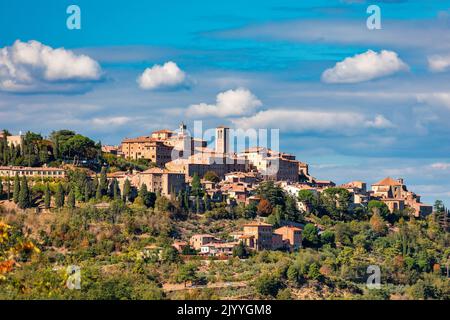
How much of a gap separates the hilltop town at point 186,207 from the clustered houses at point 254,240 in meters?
0.06

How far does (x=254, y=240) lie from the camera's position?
50594 mm

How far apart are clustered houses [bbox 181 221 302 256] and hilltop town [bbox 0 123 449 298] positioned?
0.18 feet

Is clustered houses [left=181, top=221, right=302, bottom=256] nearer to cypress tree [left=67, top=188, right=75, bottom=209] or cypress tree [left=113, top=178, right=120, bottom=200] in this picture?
cypress tree [left=113, top=178, right=120, bottom=200]

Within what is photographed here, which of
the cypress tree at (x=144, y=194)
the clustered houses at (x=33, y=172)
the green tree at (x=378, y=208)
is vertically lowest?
the green tree at (x=378, y=208)

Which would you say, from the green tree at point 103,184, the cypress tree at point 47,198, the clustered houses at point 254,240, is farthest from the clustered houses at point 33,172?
the clustered houses at point 254,240

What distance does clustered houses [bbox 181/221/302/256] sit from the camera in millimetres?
49000

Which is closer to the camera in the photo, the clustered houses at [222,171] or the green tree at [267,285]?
the green tree at [267,285]

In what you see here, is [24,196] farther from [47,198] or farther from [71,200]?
[71,200]

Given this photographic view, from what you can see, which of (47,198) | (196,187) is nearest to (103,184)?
(47,198)

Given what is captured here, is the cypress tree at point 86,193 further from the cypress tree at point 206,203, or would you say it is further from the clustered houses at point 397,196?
the clustered houses at point 397,196

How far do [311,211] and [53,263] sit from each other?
64.7ft

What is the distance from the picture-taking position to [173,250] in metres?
46.5

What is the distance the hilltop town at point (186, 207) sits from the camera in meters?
48.0
